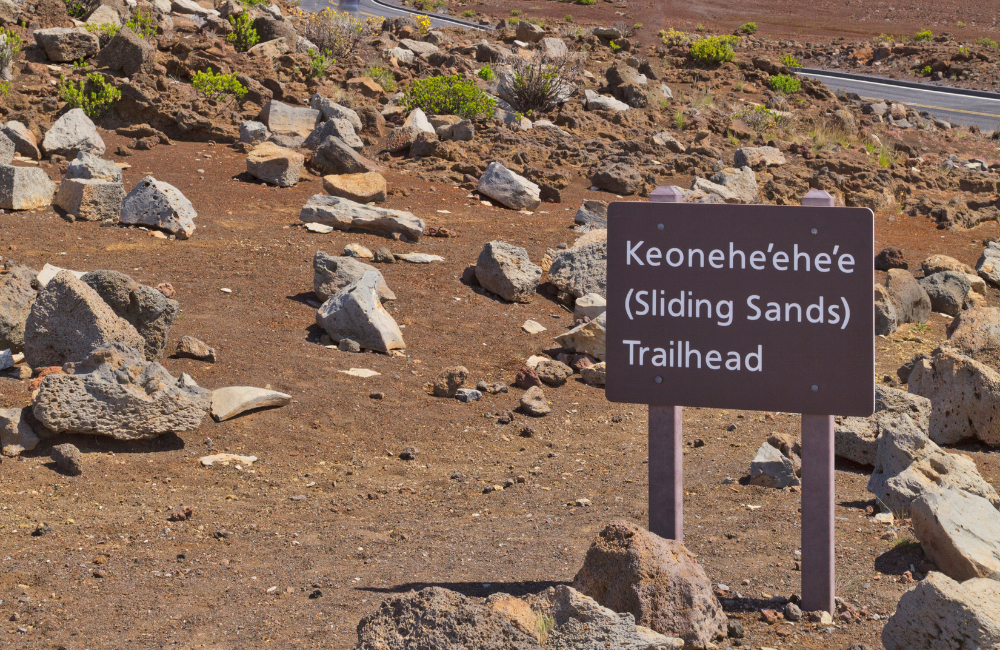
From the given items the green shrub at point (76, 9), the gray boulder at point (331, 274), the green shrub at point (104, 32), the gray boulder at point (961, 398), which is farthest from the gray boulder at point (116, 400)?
the green shrub at point (76, 9)

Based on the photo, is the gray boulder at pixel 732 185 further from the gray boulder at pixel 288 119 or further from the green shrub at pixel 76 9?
the green shrub at pixel 76 9

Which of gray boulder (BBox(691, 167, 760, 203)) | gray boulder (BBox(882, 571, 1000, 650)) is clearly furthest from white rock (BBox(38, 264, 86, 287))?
gray boulder (BBox(691, 167, 760, 203))

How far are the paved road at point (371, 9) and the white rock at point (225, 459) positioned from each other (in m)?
24.8

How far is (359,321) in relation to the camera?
291 inches

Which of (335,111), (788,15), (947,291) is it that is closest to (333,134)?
(335,111)

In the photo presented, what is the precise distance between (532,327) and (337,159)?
4.42 meters

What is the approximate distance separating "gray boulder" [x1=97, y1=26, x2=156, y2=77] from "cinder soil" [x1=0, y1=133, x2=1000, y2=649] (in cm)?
522

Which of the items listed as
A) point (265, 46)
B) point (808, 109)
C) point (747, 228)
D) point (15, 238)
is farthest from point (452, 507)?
point (808, 109)

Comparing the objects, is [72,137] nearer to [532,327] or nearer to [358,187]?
[358,187]

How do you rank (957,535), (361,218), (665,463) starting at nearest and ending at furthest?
(665,463)
(957,535)
(361,218)

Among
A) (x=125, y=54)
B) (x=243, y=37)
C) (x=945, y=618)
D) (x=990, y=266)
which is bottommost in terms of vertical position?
(x=990, y=266)

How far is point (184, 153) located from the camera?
11.9 meters

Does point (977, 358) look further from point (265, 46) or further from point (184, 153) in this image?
point (265, 46)

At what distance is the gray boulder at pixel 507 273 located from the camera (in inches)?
347
